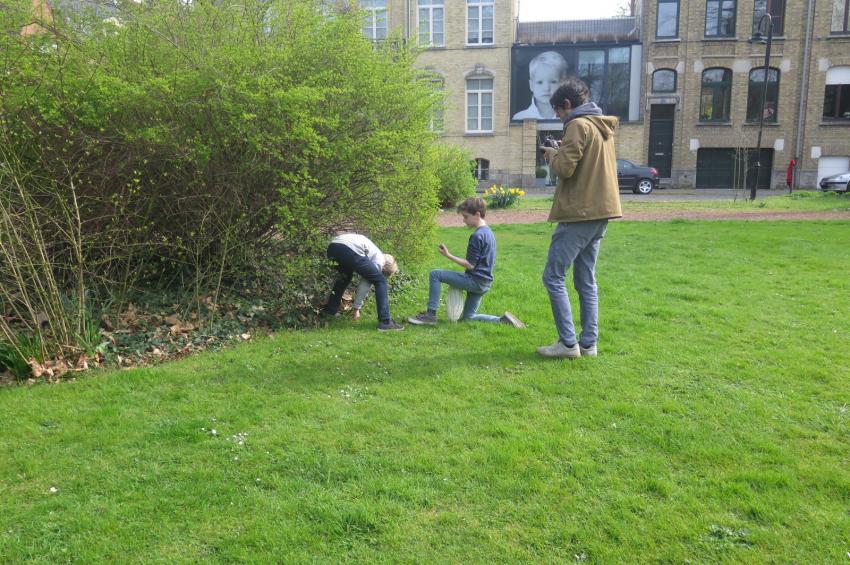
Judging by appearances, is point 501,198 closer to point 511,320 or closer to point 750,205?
point 750,205

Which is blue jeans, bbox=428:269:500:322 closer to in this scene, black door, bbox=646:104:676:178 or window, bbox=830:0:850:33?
black door, bbox=646:104:676:178

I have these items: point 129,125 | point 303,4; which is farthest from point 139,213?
point 303,4

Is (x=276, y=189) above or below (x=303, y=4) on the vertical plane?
below

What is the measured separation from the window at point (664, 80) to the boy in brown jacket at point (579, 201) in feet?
96.5

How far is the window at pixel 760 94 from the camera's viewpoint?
31438 millimetres

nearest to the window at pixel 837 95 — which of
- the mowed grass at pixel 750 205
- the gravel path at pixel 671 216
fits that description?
the mowed grass at pixel 750 205

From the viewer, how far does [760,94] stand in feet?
103

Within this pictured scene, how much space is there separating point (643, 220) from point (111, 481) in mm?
14642

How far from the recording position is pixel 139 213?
6031 millimetres

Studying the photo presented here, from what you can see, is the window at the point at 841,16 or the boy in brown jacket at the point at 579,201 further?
the window at the point at 841,16

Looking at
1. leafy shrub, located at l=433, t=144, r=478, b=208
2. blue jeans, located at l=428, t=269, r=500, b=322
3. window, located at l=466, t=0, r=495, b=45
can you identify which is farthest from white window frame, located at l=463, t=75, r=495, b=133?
blue jeans, located at l=428, t=269, r=500, b=322

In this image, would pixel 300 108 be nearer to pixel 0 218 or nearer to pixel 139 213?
pixel 139 213

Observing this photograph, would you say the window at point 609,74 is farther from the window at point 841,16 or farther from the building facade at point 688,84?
the window at point 841,16

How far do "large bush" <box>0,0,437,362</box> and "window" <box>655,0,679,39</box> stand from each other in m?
28.4
